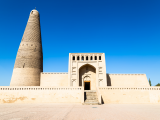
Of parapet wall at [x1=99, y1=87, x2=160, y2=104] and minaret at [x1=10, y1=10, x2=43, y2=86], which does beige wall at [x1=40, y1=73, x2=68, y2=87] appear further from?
parapet wall at [x1=99, y1=87, x2=160, y2=104]

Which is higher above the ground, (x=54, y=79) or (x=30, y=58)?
(x=30, y=58)

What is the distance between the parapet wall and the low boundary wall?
7.84ft

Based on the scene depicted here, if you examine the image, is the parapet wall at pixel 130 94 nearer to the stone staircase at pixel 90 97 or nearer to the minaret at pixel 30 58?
the stone staircase at pixel 90 97

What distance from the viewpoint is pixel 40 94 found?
12.6m

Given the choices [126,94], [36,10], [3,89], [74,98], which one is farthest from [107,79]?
[36,10]

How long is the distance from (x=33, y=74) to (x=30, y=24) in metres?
6.95

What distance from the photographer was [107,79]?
19047 mm

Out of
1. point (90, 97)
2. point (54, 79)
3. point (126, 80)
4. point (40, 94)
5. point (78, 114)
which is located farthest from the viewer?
point (126, 80)

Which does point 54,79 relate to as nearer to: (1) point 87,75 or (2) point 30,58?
(2) point 30,58

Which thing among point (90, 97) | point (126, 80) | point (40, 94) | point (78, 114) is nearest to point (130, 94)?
point (90, 97)

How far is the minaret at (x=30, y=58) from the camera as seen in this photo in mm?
17092

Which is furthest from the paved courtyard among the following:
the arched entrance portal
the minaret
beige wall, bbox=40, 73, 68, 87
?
the arched entrance portal

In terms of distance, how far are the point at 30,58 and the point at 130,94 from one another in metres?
12.3

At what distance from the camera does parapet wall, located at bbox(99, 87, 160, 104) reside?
41.8ft
